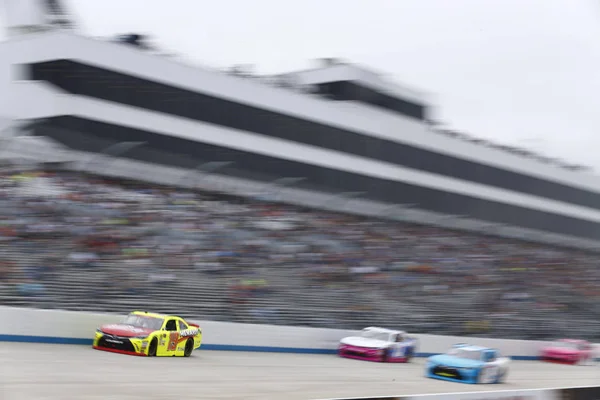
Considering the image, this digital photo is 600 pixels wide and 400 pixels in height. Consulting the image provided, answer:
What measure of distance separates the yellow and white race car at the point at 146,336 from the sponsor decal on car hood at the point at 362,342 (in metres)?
5.59

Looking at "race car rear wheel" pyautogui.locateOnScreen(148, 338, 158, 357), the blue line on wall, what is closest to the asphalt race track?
"race car rear wheel" pyautogui.locateOnScreen(148, 338, 158, 357)

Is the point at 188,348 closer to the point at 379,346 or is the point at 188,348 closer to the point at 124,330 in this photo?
the point at 124,330

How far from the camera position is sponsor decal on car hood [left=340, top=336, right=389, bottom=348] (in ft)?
70.4

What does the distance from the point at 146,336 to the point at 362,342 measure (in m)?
7.05

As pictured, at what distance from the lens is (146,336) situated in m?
16.5

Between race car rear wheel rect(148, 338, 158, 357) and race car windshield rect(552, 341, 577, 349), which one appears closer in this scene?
race car rear wheel rect(148, 338, 158, 357)

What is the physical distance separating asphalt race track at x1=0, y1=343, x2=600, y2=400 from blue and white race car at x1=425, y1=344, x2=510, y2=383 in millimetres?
336

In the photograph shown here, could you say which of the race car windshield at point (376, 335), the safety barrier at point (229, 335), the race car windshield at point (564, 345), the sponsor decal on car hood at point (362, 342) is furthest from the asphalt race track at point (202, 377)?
the race car windshield at point (564, 345)

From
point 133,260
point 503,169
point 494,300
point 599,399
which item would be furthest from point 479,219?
point 599,399

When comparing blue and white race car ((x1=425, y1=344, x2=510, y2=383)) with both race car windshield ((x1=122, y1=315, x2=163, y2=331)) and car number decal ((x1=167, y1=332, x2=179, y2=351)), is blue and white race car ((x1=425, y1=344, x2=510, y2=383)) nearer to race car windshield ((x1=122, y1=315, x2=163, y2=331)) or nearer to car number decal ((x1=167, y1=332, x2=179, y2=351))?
car number decal ((x1=167, y1=332, x2=179, y2=351))

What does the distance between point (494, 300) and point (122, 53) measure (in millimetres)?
15523

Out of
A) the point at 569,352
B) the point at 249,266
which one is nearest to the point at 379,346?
the point at 249,266

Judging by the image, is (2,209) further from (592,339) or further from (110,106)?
(592,339)

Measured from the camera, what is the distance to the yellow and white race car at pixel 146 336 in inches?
643
